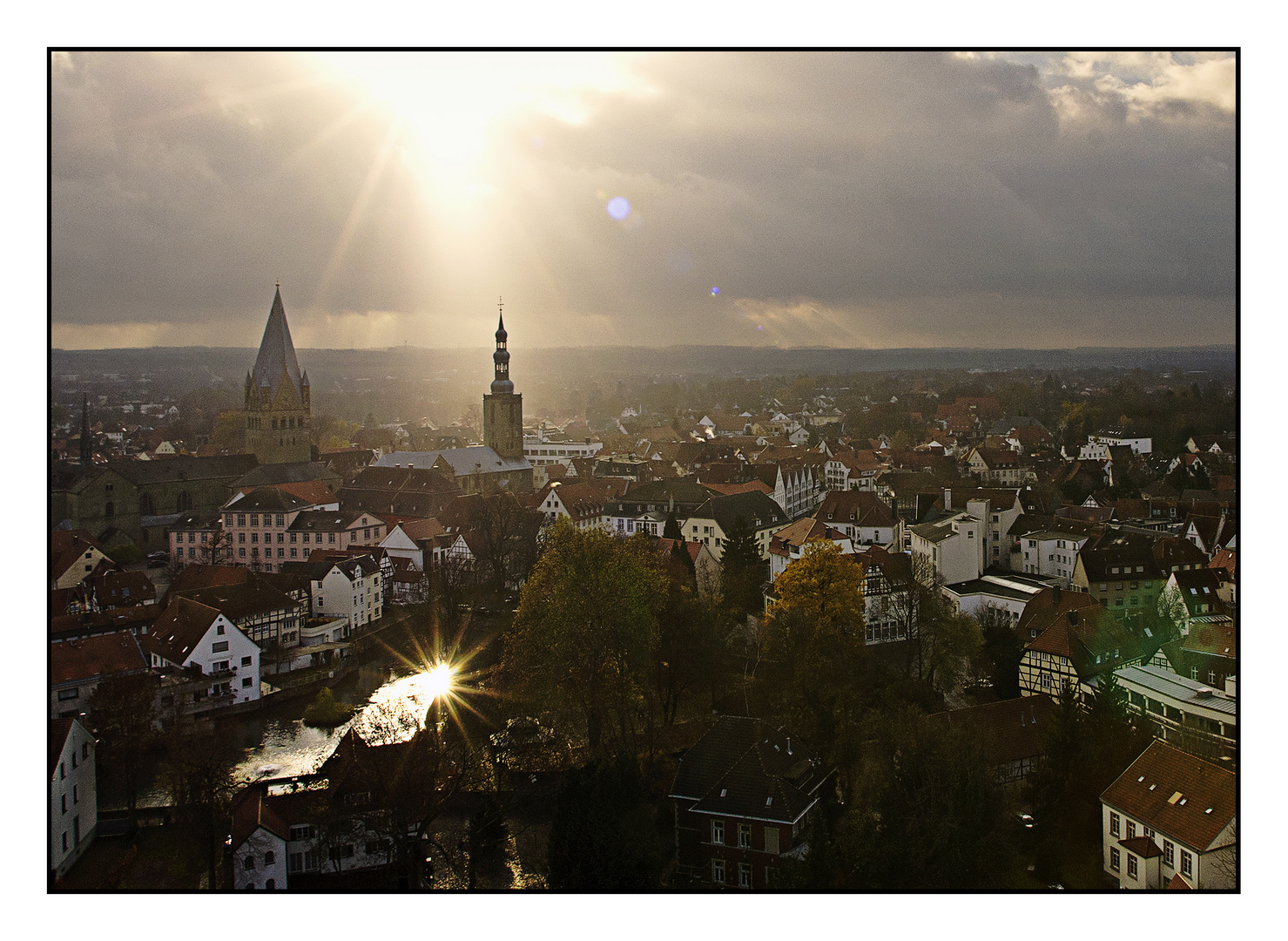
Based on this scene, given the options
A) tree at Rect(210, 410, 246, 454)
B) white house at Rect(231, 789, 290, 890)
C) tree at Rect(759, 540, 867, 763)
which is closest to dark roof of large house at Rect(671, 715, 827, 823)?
tree at Rect(759, 540, 867, 763)

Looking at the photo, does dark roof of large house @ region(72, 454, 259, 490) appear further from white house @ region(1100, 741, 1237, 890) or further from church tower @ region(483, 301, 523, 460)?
white house @ region(1100, 741, 1237, 890)

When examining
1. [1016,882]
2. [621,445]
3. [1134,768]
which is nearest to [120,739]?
[1016,882]

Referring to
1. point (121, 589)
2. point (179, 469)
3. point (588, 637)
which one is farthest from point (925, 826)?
point (179, 469)

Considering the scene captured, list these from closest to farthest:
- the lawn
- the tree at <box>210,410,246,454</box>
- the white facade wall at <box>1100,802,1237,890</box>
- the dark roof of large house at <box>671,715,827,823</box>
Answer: the white facade wall at <box>1100,802,1237,890</box>, the lawn, the dark roof of large house at <box>671,715,827,823</box>, the tree at <box>210,410,246,454</box>

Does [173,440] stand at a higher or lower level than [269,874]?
higher

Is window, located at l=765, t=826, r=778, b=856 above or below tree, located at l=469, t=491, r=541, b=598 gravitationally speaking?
below

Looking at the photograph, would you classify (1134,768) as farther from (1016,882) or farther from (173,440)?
(173,440)
